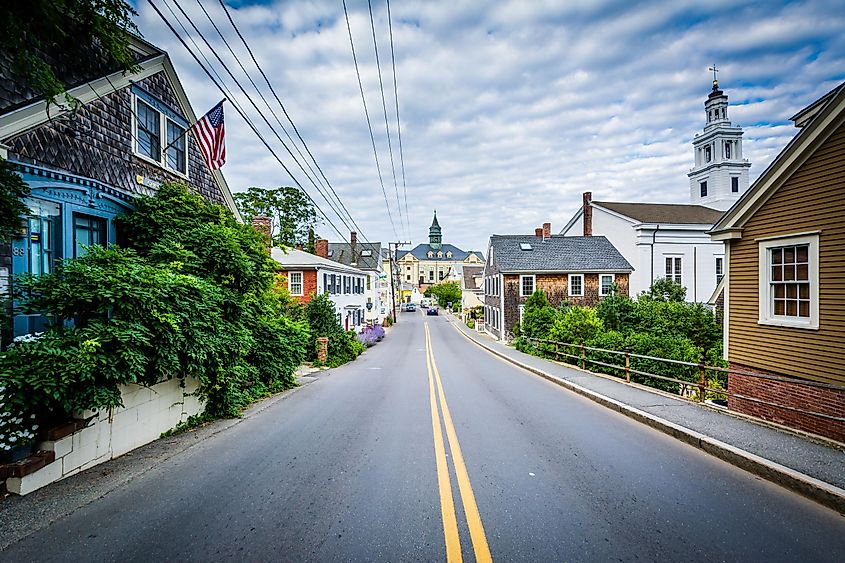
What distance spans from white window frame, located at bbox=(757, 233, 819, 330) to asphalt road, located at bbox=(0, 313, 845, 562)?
344 cm

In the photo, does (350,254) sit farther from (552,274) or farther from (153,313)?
(153,313)

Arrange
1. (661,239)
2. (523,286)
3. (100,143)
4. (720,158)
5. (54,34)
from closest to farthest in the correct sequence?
(54,34) < (100,143) < (523,286) < (661,239) < (720,158)

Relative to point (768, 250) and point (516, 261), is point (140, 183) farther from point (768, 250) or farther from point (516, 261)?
point (516, 261)

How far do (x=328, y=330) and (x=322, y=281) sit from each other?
7.11 meters

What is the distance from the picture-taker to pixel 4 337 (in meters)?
6.31

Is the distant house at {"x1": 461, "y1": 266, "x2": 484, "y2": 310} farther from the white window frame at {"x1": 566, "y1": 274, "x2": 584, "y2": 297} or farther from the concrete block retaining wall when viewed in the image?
the concrete block retaining wall

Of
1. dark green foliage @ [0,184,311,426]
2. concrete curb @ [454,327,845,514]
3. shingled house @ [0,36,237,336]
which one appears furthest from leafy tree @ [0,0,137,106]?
Answer: concrete curb @ [454,327,845,514]

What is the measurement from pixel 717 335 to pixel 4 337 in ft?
86.5

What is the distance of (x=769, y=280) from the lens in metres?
8.88

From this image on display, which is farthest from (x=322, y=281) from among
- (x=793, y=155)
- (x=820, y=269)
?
(x=820, y=269)

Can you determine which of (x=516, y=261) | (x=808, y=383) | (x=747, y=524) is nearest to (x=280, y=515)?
(x=747, y=524)

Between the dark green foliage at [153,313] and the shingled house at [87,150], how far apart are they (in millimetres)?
634

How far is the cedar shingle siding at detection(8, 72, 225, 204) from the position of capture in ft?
24.0

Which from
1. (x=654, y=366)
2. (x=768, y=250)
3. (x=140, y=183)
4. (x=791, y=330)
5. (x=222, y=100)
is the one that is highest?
(x=222, y=100)
